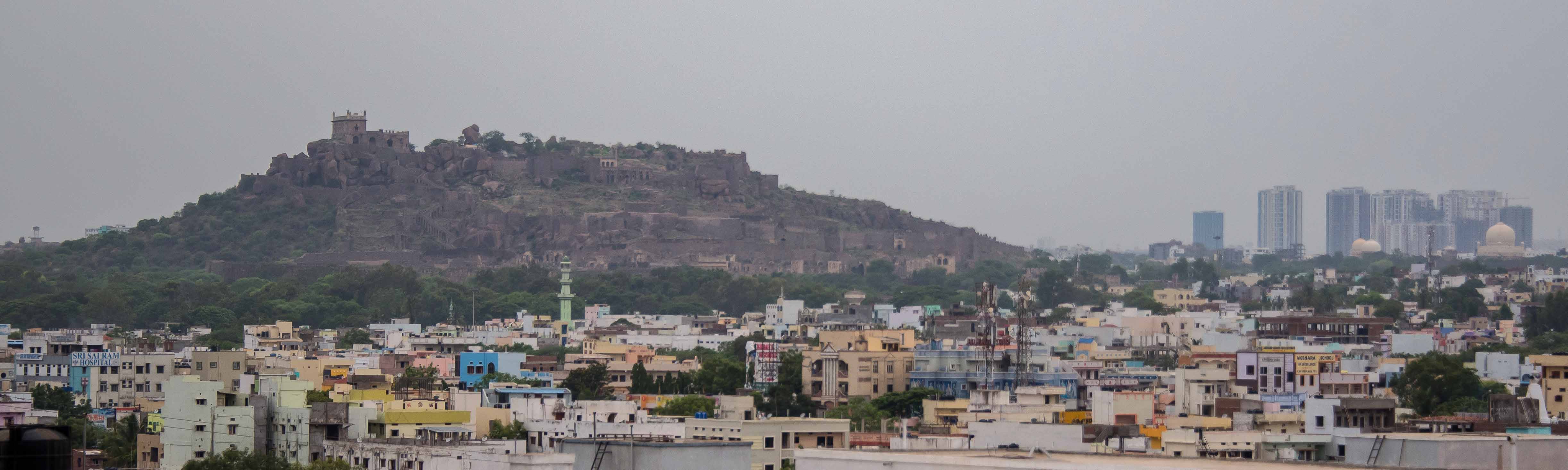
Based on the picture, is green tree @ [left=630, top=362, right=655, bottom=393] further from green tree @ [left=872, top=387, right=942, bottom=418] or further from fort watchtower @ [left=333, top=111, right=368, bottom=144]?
fort watchtower @ [left=333, top=111, right=368, bottom=144]

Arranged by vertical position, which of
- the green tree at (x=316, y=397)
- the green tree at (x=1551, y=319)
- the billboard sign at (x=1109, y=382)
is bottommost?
the green tree at (x=316, y=397)

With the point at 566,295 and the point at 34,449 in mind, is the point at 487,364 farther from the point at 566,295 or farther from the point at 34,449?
the point at 566,295

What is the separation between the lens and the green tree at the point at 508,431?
3123cm

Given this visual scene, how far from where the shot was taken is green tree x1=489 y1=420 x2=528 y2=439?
3123cm

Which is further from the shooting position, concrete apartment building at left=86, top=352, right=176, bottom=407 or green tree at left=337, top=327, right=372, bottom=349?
green tree at left=337, top=327, right=372, bottom=349

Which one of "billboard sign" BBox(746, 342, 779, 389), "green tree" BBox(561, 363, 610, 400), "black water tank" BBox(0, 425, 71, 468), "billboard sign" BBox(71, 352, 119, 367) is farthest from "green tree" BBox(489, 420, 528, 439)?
"billboard sign" BBox(71, 352, 119, 367)

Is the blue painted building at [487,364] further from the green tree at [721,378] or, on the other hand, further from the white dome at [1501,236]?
the white dome at [1501,236]

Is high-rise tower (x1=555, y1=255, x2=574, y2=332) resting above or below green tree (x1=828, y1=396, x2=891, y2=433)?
above

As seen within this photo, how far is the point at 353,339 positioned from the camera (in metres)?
80.0

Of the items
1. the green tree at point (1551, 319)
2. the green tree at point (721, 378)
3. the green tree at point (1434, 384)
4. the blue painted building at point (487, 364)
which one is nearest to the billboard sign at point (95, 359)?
the blue painted building at point (487, 364)

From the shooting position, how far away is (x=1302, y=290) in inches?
4510

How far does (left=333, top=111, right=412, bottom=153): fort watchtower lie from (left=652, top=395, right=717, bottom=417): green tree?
106m

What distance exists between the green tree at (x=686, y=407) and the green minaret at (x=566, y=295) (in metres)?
53.4

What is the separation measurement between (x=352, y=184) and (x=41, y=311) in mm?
49741
